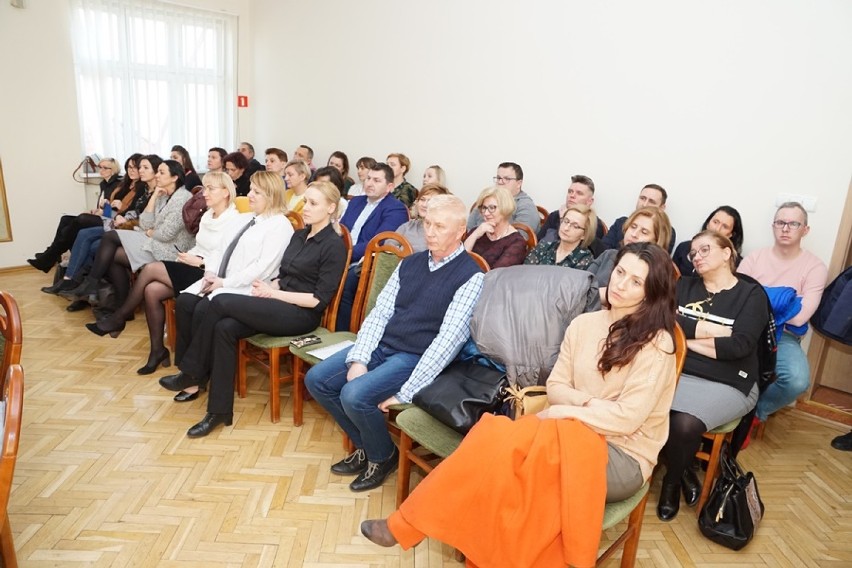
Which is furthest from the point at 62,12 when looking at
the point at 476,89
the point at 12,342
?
the point at 12,342

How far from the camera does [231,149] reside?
6.98 m

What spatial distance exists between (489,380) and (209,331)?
1508 millimetres

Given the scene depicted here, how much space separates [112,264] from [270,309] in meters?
2.03

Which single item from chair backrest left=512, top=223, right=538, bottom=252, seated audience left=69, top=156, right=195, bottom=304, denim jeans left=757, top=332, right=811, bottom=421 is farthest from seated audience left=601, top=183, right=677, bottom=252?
seated audience left=69, top=156, right=195, bottom=304

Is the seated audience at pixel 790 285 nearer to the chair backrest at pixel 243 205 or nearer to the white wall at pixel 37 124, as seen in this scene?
the chair backrest at pixel 243 205

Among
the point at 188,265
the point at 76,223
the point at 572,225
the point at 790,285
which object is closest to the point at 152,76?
the point at 76,223

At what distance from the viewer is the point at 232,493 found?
2326 millimetres

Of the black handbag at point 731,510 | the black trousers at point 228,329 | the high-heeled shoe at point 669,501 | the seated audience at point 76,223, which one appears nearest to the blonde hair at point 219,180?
the black trousers at point 228,329

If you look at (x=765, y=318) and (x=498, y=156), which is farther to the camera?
(x=498, y=156)

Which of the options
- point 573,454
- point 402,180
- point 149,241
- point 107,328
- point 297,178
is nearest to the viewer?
point 573,454

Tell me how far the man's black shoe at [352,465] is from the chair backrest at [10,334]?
1.30 meters

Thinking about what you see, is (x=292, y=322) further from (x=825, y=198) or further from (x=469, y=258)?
(x=825, y=198)

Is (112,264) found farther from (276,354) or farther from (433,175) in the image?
(433,175)

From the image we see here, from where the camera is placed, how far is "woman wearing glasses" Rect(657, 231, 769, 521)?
2201 millimetres
